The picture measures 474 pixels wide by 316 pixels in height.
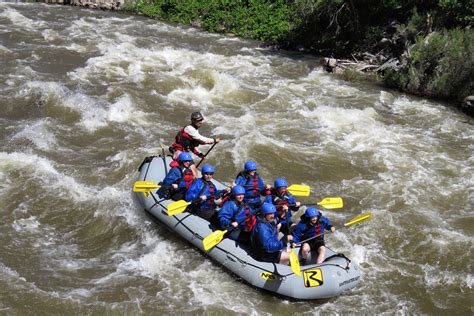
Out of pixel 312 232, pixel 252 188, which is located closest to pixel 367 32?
pixel 252 188

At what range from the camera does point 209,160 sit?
9.12 meters

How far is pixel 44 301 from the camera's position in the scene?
216 inches

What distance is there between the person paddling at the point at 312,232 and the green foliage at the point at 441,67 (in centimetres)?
764

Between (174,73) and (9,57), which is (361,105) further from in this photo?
(9,57)

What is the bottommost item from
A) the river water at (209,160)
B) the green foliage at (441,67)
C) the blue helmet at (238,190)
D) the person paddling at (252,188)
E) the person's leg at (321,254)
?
the river water at (209,160)

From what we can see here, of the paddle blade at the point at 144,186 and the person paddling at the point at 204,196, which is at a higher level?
the person paddling at the point at 204,196

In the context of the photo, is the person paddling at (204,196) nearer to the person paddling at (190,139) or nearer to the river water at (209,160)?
the river water at (209,160)

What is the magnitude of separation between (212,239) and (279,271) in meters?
0.93

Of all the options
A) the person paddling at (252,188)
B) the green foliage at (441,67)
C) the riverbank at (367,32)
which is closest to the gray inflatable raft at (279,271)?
the person paddling at (252,188)

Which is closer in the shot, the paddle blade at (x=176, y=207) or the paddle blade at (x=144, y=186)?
the paddle blade at (x=176, y=207)

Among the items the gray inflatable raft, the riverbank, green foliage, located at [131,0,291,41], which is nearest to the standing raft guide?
the gray inflatable raft

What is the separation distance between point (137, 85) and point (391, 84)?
6.96 m

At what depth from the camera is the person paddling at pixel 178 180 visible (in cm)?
695

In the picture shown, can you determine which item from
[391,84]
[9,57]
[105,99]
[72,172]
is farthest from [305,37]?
[72,172]
